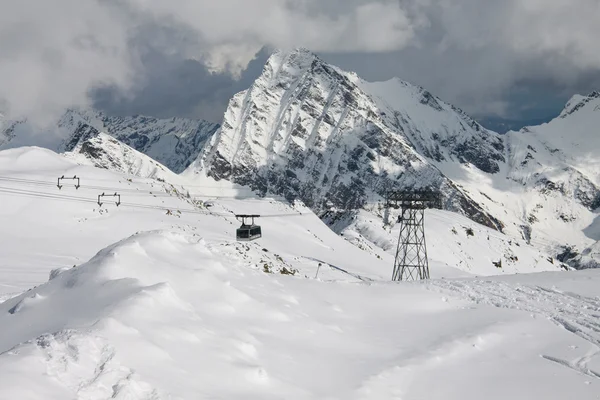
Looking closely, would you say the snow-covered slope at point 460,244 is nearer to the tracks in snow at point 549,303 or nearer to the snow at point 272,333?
the tracks in snow at point 549,303

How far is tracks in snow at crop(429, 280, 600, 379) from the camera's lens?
63.5ft

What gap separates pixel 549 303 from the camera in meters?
24.1

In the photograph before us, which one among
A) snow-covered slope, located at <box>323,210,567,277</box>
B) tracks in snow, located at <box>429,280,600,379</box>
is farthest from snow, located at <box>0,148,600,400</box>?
snow-covered slope, located at <box>323,210,567,277</box>

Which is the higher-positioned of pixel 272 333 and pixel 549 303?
pixel 549 303

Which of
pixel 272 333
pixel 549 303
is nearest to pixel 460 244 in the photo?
pixel 549 303

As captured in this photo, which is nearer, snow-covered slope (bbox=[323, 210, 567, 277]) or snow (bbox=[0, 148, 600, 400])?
snow (bbox=[0, 148, 600, 400])

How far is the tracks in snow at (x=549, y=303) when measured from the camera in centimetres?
1937

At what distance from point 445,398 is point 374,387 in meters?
1.91

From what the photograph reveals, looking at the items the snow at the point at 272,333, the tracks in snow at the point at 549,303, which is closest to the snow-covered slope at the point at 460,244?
the tracks in snow at the point at 549,303

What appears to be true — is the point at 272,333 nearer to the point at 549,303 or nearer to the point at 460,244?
the point at 549,303

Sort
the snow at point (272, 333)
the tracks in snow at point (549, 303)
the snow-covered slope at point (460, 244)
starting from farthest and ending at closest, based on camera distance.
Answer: the snow-covered slope at point (460, 244)
the tracks in snow at point (549, 303)
the snow at point (272, 333)

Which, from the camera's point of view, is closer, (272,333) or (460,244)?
(272,333)

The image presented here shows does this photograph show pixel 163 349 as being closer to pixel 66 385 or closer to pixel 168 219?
pixel 66 385

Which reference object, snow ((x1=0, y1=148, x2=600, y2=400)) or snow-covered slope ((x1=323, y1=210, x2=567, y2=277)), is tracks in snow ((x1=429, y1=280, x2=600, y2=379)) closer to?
snow ((x1=0, y1=148, x2=600, y2=400))
